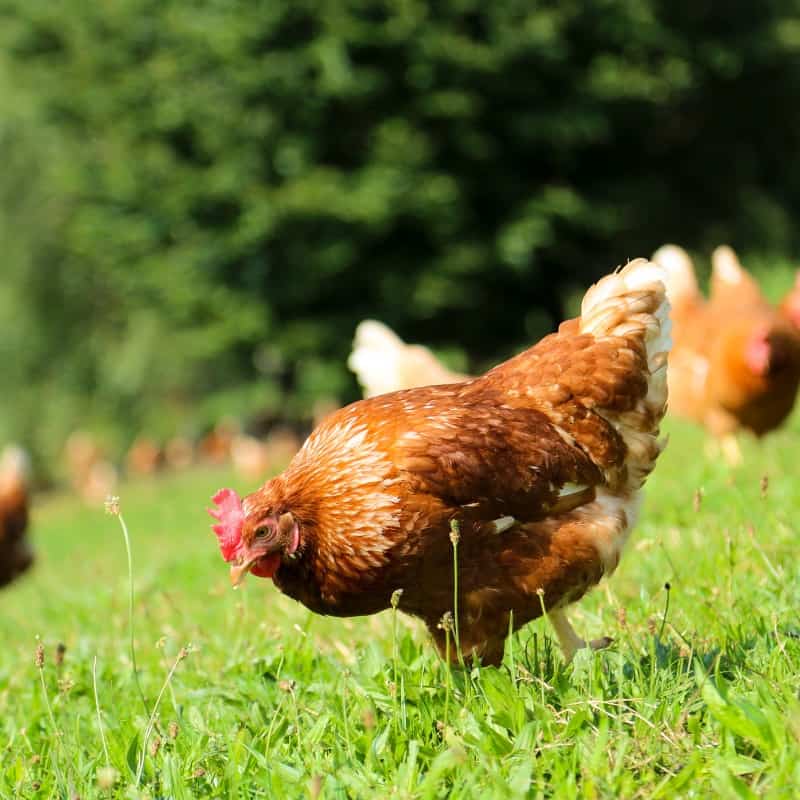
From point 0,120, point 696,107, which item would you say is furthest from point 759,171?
point 0,120

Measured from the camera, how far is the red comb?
2.79m

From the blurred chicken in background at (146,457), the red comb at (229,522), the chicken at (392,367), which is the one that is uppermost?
the red comb at (229,522)

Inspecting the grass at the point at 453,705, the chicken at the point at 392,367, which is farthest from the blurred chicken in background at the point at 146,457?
the grass at the point at 453,705

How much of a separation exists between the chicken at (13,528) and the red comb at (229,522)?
21.2 feet

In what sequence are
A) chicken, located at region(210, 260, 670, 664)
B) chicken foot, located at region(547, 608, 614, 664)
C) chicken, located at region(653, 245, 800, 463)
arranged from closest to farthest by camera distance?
chicken, located at region(210, 260, 670, 664)
chicken foot, located at region(547, 608, 614, 664)
chicken, located at region(653, 245, 800, 463)

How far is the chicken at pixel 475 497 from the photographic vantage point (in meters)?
2.86

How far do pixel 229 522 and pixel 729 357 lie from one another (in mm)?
5084

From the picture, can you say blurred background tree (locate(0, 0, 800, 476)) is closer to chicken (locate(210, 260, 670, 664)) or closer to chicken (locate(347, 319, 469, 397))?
chicken (locate(347, 319, 469, 397))

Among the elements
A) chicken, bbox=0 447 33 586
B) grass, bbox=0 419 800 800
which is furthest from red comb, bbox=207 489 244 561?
chicken, bbox=0 447 33 586

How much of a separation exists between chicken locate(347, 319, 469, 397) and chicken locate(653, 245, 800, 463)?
197cm

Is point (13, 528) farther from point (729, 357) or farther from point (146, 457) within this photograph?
point (146, 457)

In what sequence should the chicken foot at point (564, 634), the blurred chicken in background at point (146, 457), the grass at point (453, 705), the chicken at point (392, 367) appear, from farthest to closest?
1. the blurred chicken in background at point (146, 457)
2. the chicken at point (392, 367)
3. the chicken foot at point (564, 634)
4. the grass at point (453, 705)

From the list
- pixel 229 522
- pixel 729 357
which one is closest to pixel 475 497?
pixel 229 522

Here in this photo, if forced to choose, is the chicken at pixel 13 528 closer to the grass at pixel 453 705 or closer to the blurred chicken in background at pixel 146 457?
the grass at pixel 453 705
